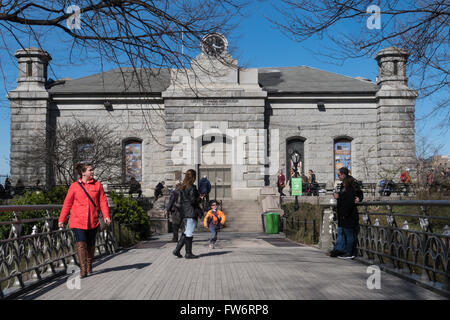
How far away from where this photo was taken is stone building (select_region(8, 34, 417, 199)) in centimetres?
3172

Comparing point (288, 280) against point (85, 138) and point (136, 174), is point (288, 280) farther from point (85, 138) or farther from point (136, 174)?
point (136, 174)

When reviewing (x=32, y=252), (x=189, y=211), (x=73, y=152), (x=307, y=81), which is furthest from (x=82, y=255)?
(x=307, y=81)

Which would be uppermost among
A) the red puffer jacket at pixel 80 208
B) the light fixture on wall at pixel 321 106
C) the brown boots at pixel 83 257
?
the light fixture on wall at pixel 321 106

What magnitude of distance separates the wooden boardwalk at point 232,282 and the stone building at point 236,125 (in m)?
20.9

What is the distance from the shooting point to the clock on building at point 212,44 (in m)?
10.4

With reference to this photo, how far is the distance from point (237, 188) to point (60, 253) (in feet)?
74.2

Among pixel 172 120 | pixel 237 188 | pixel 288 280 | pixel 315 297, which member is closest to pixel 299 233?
pixel 288 280

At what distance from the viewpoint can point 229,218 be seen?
26281mm

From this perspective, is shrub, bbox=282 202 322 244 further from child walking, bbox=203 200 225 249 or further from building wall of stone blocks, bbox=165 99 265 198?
building wall of stone blocks, bbox=165 99 265 198

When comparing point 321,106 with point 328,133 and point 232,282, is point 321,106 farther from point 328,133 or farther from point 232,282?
point 232,282

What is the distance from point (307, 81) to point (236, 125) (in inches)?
299

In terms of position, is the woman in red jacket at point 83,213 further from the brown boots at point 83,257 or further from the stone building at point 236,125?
the stone building at point 236,125

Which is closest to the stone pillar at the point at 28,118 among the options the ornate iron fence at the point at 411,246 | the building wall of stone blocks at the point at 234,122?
the building wall of stone blocks at the point at 234,122

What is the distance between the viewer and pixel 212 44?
10445 mm
